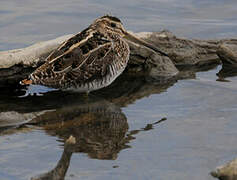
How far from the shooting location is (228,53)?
29.7 ft

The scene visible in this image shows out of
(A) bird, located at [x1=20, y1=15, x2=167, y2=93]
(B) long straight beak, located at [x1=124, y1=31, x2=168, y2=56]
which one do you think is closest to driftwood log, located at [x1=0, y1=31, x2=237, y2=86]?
(B) long straight beak, located at [x1=124, y1=31, x2=168, y2=56]

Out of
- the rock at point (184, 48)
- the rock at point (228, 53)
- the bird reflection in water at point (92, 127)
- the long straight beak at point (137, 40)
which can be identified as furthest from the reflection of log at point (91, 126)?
Result: the rock at point (228, 53)

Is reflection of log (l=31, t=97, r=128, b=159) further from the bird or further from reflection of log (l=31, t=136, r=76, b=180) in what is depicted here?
reflection of log (l=31, t=136, r=76, b=180)

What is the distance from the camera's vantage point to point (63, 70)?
7.66 metres

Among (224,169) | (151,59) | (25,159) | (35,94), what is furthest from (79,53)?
(224,169)

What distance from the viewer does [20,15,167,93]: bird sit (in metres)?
7.68

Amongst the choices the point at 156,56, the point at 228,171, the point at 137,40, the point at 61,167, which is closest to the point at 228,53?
the point at 156,56

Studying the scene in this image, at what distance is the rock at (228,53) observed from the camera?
9031mm

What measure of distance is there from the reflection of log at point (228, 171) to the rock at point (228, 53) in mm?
3904

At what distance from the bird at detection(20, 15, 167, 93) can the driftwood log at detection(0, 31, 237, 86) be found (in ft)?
1.35

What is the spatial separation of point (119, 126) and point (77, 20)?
4798 millimetres

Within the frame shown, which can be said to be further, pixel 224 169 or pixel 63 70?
pixel 63 70

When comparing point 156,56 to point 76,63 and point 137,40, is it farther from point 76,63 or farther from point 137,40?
point 76,63

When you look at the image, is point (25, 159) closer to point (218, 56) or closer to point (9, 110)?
point (9, 110)
